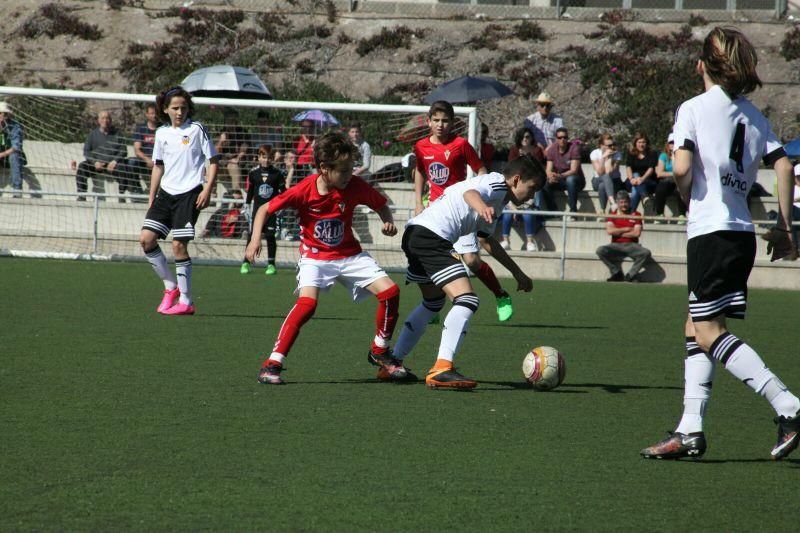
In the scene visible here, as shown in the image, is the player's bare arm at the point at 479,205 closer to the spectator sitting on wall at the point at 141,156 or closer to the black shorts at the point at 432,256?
the black shorts at the point at 432,256

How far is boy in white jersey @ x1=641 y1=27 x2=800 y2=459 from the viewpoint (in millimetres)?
4680

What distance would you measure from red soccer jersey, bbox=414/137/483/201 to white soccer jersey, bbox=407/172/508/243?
11.7 ft

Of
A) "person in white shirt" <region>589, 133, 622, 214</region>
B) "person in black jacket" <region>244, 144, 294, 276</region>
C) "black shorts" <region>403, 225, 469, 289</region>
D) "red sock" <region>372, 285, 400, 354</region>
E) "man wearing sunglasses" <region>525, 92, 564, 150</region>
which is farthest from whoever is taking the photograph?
"man wearing sunglasses" <region>525, 92, 564, 150</region>

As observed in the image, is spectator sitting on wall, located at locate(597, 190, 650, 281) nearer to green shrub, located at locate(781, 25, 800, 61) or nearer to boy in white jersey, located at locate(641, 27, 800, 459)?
green shrub, located at locate(781, 25, 800, 61)

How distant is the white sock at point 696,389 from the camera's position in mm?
4863

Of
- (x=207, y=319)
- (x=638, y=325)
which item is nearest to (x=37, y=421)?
(x=207, y=319)

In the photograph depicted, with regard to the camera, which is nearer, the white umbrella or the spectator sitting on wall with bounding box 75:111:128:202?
the spectator sitting on wall with bounding box 75:111:128:202

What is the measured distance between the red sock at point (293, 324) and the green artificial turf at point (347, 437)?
25 cm

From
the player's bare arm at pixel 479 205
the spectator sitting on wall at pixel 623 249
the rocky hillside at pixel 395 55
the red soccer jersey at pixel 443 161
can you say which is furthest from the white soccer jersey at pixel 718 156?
the rocky hillside at pixel 395 55

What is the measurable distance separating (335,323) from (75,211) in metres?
10.2

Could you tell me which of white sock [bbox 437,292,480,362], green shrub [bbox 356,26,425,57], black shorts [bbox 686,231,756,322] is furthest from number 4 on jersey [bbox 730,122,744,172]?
green shrub [bbox 356,26,425,57]

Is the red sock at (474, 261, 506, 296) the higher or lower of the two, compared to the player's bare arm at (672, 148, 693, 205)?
lower

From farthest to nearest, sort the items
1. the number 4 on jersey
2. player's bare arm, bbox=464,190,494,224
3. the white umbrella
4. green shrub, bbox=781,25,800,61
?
1. green shrub, bbox=781,25,800,61
2. the white umbrella
3. player's bare arm, bbox=464,190,494,224
4. the number 4 on jersey

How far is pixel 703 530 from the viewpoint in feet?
12.2
